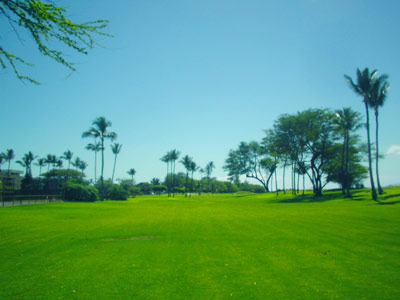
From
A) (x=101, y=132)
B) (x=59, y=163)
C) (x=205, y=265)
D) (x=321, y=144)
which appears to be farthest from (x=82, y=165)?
(x=205, y=265)

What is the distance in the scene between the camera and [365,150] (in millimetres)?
63031

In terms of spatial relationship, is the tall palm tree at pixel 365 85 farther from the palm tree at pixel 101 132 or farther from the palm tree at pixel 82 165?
the palm tree at pixel 82 165

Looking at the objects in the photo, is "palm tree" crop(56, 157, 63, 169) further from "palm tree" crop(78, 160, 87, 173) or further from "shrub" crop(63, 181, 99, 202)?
"shrub" crop(63, 181, 99, 202)

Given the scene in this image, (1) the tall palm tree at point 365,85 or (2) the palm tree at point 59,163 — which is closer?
(1) the tall palm tree at point 365,85

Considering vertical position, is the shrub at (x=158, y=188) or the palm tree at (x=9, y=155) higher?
the palm tree at (x=9, y=155)

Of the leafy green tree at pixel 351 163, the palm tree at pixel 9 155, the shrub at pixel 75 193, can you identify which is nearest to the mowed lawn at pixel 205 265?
the shrub at pixel 75 193

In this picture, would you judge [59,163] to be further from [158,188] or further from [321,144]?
[321,144]

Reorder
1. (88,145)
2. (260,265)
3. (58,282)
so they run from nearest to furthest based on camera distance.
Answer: (58,282) < (260,265) < (88,145)

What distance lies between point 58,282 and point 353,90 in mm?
44585

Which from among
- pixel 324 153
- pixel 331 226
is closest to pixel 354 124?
pixel 324 153

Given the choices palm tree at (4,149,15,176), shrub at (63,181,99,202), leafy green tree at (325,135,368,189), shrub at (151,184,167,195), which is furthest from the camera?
shrub at (151,184,167,195)

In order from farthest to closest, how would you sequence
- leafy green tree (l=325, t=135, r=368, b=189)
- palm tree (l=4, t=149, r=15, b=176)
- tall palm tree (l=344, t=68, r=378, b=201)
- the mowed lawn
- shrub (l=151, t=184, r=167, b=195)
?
shrub (l=151, t=184, r=167, b=195)
palm tree (l=4, t=149, r=15, b=176)
leafy green tree (l=325, t=135, r=368, b=189)
tall palm tree (l=344, t=68, r=378, b=201)
the mowed lawn

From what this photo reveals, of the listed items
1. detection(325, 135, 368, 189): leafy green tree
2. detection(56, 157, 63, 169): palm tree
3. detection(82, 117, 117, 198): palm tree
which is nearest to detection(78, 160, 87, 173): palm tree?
detection(56, 157, 63, 169): palm tree

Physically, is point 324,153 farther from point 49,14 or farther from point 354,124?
point 49,14
